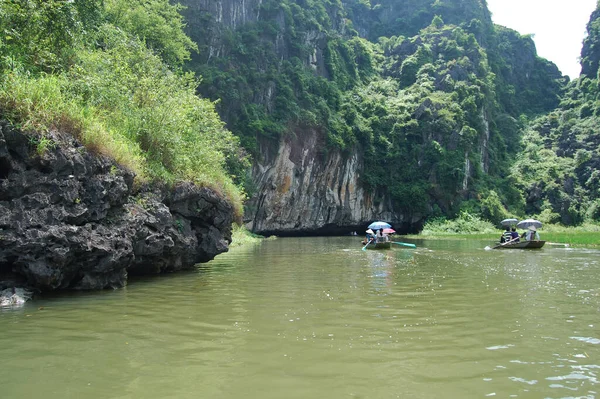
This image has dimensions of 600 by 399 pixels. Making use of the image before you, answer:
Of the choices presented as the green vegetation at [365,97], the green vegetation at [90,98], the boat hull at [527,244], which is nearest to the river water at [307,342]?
the green vegetation at [90,98]

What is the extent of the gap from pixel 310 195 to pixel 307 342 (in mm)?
35169

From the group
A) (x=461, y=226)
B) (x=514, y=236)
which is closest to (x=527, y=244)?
(x=514, y=236)

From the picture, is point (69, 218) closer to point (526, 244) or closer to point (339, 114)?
point (526, 244)

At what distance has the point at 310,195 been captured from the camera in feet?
132

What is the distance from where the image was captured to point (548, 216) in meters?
44.1

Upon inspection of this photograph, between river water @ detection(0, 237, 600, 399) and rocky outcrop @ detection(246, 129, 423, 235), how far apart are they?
1101 inches

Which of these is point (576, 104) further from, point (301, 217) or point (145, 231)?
point (145, 231)

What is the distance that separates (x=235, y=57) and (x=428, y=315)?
36.4m

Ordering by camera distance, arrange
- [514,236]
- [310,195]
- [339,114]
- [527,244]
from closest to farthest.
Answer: [527,244], [514,236], [310,195], [339,114]

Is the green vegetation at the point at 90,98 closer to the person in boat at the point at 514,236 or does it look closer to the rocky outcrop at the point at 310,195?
the person in boat at the point at 514,236

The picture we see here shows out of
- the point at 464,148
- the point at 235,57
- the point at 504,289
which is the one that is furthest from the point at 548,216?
the point at 504,289

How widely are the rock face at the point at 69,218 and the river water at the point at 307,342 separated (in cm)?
55

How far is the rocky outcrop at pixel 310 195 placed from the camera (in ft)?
122

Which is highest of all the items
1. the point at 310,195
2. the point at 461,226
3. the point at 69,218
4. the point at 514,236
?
the point at 310,195
